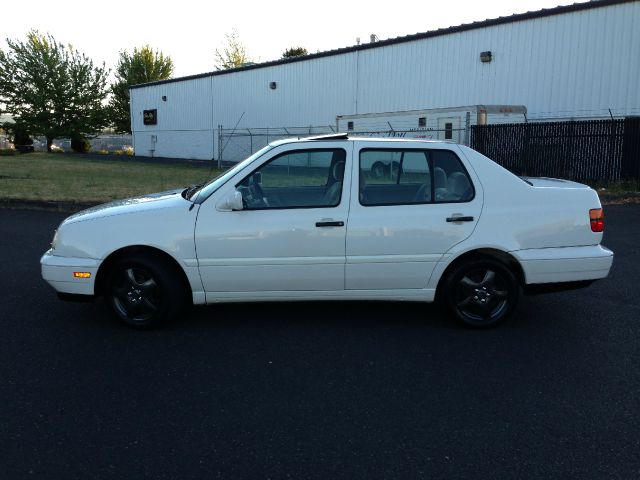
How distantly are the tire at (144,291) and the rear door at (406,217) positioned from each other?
142 centimetres

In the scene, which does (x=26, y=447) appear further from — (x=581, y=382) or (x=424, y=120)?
(x=424, y=120)

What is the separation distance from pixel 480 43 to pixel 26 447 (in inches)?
923

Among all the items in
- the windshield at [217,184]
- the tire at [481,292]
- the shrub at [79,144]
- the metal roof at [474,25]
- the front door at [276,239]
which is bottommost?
the tire at [481,292]

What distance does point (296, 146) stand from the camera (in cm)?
456

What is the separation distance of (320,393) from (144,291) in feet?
6.08

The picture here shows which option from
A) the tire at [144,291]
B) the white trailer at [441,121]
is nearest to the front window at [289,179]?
the tire at [144,291]

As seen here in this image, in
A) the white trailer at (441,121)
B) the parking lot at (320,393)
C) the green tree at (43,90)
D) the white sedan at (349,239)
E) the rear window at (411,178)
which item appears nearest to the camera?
the parking lot at (320,393)

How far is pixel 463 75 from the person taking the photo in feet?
77.8

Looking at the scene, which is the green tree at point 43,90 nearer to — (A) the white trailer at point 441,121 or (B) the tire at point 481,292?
(A) the white trailer at point 441,121

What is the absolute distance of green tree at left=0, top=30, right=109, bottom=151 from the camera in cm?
5191

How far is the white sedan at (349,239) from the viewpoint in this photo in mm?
4402

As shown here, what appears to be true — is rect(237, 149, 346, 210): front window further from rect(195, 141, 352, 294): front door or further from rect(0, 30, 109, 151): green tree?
rect(0, 30, 109, 151): green tree

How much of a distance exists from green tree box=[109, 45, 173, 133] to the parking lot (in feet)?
196

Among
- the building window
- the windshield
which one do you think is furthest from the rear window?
the building window
